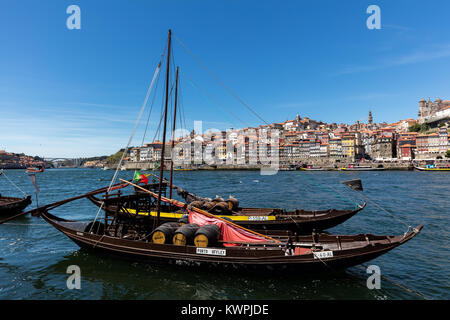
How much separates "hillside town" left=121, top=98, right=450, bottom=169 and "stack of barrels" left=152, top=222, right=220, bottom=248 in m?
89.7

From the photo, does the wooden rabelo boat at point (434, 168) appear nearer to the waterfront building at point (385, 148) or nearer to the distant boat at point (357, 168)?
the distant boat at point (357, 168)

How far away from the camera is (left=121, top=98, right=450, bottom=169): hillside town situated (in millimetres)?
106688

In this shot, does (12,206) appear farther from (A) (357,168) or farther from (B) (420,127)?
(B) (420,127)

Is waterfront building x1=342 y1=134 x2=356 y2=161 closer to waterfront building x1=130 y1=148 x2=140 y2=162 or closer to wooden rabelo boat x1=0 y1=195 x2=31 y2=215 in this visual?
waterfront building x1=130 y1=148 x2=140 y2=162

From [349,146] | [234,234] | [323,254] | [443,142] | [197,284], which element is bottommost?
[197,284]

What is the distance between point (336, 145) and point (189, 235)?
122m

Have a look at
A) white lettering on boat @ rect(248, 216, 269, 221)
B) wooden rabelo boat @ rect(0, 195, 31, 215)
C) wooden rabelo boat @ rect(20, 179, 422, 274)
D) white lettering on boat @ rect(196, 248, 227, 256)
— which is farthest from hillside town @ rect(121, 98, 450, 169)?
white lettering on boat @ rect(196, 248, 227, 256)

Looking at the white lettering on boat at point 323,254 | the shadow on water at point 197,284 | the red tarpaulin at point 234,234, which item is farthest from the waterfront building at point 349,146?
the white lettering on boat at point 323,254

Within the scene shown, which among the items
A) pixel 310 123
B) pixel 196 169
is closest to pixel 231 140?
pixel 196 169

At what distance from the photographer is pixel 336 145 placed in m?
121

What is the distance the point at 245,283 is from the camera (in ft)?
31.0

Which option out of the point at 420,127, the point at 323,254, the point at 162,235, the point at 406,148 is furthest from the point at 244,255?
the point at 420,127
